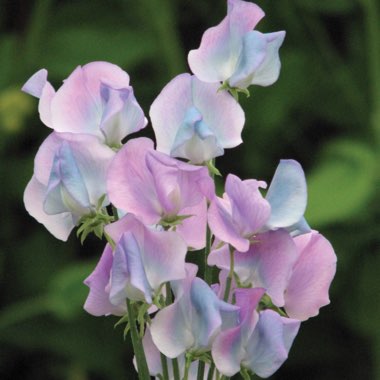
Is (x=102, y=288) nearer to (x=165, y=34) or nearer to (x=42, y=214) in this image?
(x=42, y=214)

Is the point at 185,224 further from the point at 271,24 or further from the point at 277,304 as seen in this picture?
the point at 271,24

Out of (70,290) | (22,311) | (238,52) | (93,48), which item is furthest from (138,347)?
(93,48)

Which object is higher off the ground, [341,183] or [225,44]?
[225,44]

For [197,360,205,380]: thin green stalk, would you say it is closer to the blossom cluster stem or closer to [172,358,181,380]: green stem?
[172,358,181,380]: green stem

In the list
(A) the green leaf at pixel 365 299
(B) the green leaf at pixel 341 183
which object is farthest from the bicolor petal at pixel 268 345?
(A) the green leaf at pixel 365 299

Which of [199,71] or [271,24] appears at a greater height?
[199,71]

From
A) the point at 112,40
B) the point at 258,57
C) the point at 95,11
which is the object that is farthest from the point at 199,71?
the point at 95,11
